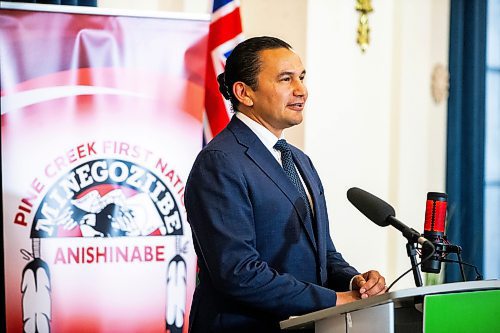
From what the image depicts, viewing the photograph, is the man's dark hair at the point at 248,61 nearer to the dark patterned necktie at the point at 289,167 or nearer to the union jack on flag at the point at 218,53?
the dark patterned necktie at the point at 289,167

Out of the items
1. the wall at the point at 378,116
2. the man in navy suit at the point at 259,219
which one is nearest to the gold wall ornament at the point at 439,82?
the wall at the point at 378,116

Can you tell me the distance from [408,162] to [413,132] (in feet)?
0.58

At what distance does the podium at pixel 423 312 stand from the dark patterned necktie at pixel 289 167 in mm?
460

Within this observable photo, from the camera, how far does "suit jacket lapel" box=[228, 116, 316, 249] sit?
2021 millimetres

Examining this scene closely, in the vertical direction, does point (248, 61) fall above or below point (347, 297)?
above

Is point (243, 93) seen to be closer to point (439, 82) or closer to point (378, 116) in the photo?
point (378, 116)

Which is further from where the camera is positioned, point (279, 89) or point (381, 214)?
point (279, 89)

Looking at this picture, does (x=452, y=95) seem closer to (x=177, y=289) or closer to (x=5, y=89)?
(x=177, y=289)

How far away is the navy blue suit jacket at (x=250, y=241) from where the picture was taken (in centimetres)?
186

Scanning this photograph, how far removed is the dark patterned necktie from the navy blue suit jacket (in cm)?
3

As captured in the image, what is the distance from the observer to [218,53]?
11.2ft

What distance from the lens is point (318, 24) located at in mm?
4066

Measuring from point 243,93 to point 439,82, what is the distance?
9.02 ft

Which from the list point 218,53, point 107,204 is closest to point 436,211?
point 107,204
